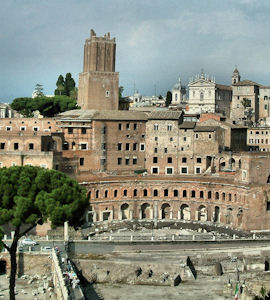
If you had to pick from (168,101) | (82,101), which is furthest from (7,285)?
(168,101)

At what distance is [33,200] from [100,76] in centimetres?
3809

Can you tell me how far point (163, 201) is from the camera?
64.4m

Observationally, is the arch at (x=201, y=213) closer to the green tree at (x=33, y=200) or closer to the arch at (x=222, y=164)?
the arch at (x=222, y=164)

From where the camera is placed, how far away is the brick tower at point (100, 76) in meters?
73.4

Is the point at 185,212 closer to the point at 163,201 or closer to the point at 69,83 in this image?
the point at 163,201

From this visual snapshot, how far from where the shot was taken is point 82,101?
246 ft

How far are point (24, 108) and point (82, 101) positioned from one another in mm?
13068

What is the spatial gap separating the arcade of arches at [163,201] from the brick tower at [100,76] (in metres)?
14.2

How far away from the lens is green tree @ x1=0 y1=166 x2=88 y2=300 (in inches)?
1457

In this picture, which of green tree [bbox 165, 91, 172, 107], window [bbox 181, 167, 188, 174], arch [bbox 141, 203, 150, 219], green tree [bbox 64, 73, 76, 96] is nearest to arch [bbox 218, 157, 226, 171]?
window [bbox 181, 167, 188, 174]

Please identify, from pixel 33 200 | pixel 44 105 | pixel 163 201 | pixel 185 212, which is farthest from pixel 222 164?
pixel 33 200

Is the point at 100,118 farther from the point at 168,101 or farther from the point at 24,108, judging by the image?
the point at 168,101

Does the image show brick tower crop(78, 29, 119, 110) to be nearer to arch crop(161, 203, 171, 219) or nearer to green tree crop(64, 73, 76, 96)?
arch crop(161, 203, 171, 219)

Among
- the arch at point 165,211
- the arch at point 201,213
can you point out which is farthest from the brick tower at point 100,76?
the arch at point 201,213
